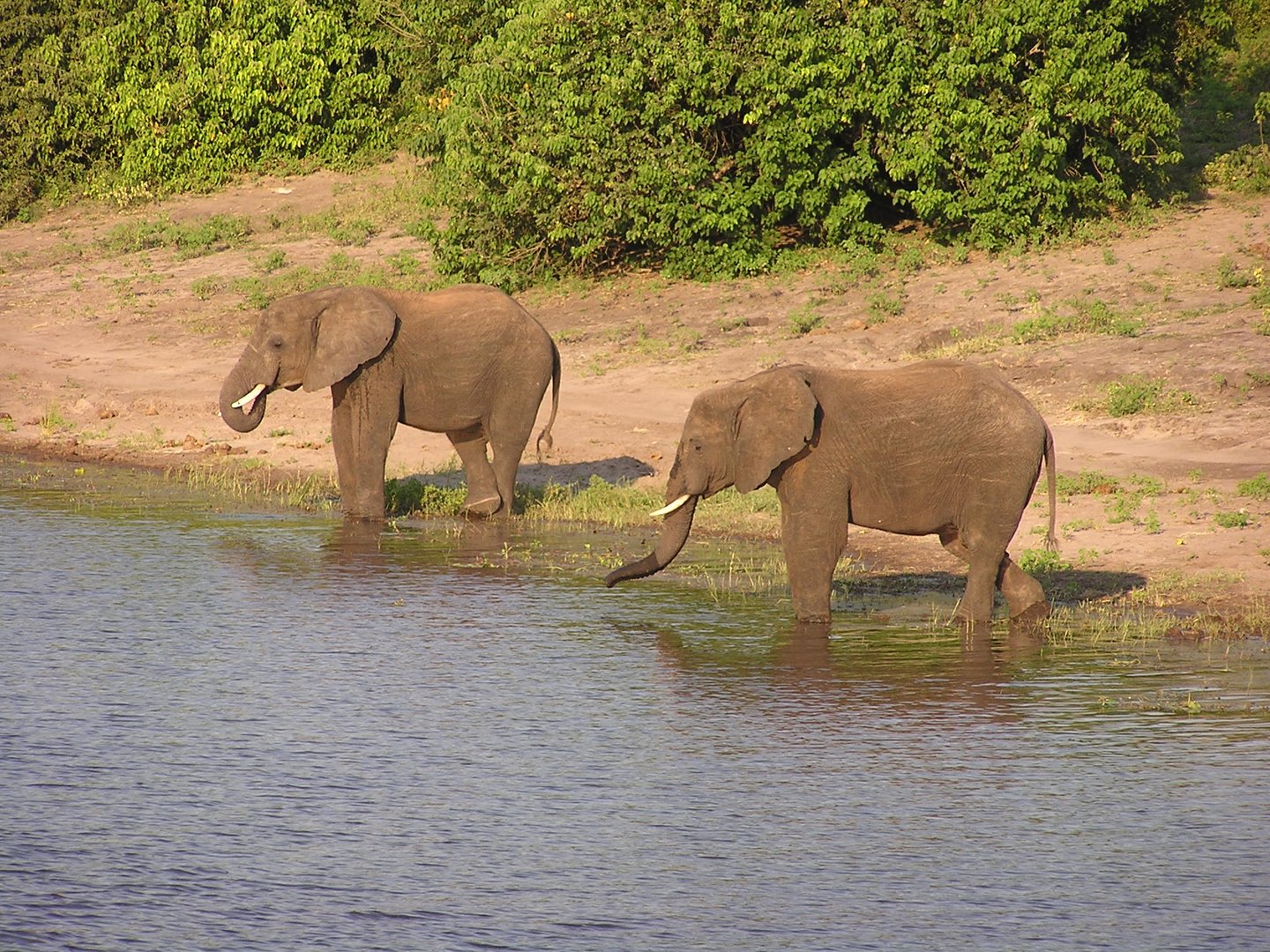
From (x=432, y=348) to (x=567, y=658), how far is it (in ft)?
15.0

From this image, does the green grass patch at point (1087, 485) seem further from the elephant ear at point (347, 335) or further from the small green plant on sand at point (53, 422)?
the small green plant on sand at point (53, 422)

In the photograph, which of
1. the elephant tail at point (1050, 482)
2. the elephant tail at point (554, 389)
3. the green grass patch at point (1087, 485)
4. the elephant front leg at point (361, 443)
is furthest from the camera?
the elephant tail at point (554, 389)

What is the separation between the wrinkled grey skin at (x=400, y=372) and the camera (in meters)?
14.1

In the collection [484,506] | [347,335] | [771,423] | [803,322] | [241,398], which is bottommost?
[484,506]

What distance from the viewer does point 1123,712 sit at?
9195mm

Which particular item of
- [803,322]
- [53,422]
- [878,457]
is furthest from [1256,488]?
[53,422]

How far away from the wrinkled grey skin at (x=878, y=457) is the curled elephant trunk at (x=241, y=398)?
471 centimetres

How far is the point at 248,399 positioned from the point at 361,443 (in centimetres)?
95

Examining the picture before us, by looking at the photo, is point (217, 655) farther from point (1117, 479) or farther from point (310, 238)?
point (310, 238)

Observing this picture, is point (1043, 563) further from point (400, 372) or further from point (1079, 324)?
point (1079, 324)

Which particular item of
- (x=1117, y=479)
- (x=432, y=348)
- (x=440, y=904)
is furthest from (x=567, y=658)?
(x=1117, y=479)

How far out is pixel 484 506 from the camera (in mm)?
14703

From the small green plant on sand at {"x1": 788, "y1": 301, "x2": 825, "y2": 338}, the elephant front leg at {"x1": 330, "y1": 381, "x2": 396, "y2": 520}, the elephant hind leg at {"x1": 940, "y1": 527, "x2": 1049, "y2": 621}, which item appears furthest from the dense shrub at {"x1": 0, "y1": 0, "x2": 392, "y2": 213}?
the elephant hind leg at {"x1": 940, "y1": 527, "x2": 1049, "y2": 621}

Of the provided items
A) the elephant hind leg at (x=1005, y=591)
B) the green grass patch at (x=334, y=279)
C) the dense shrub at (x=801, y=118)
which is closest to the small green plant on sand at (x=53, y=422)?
the green grass patch at (x=334, y=279)
